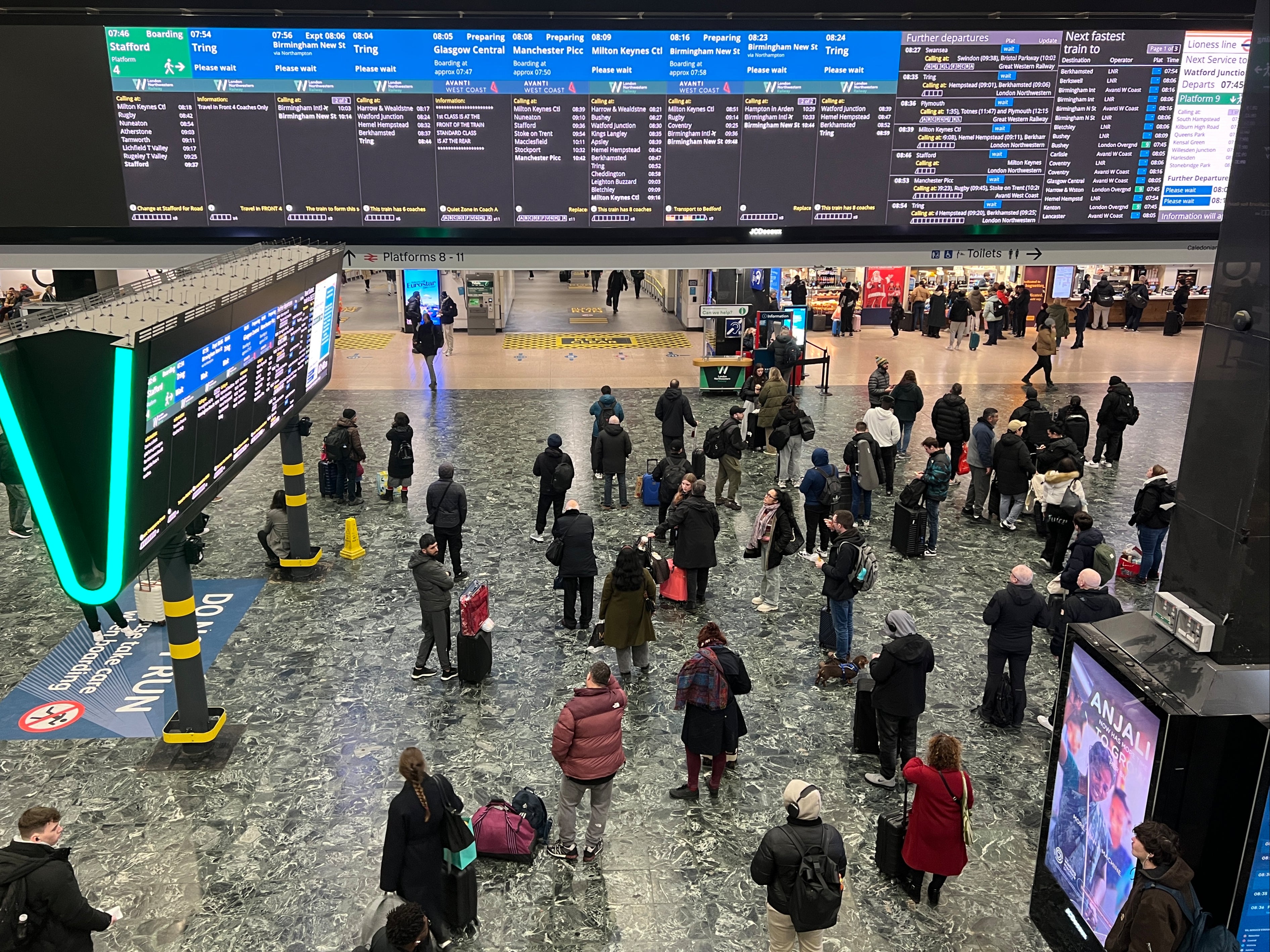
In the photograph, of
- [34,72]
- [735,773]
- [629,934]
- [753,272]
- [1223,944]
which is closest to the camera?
[1223,944]

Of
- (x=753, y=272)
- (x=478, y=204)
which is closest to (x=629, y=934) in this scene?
(x=478, y=204)

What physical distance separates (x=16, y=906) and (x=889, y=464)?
1219 cm

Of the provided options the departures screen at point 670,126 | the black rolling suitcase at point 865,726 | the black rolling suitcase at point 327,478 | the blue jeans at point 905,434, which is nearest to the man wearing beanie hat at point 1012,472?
the blue jeans at point 905,434

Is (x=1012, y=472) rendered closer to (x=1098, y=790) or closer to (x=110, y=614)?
(x=1098, y=790)

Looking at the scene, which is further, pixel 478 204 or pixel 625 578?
pixel 478 204

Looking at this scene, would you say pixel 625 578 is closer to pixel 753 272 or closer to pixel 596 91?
pixel 596 91

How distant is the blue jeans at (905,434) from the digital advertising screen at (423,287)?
52.2 ft

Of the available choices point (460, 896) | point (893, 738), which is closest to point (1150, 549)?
point (893, 738)

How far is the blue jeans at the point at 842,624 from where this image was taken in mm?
9992

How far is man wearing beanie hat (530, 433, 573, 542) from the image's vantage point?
12867 mm

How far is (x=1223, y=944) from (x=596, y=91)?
851 cm

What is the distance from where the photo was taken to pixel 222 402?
8203 millimetres

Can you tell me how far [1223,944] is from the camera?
497 cm

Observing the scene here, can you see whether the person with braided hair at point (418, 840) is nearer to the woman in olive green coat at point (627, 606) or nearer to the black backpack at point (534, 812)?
the black backpack at point (534, 812)
